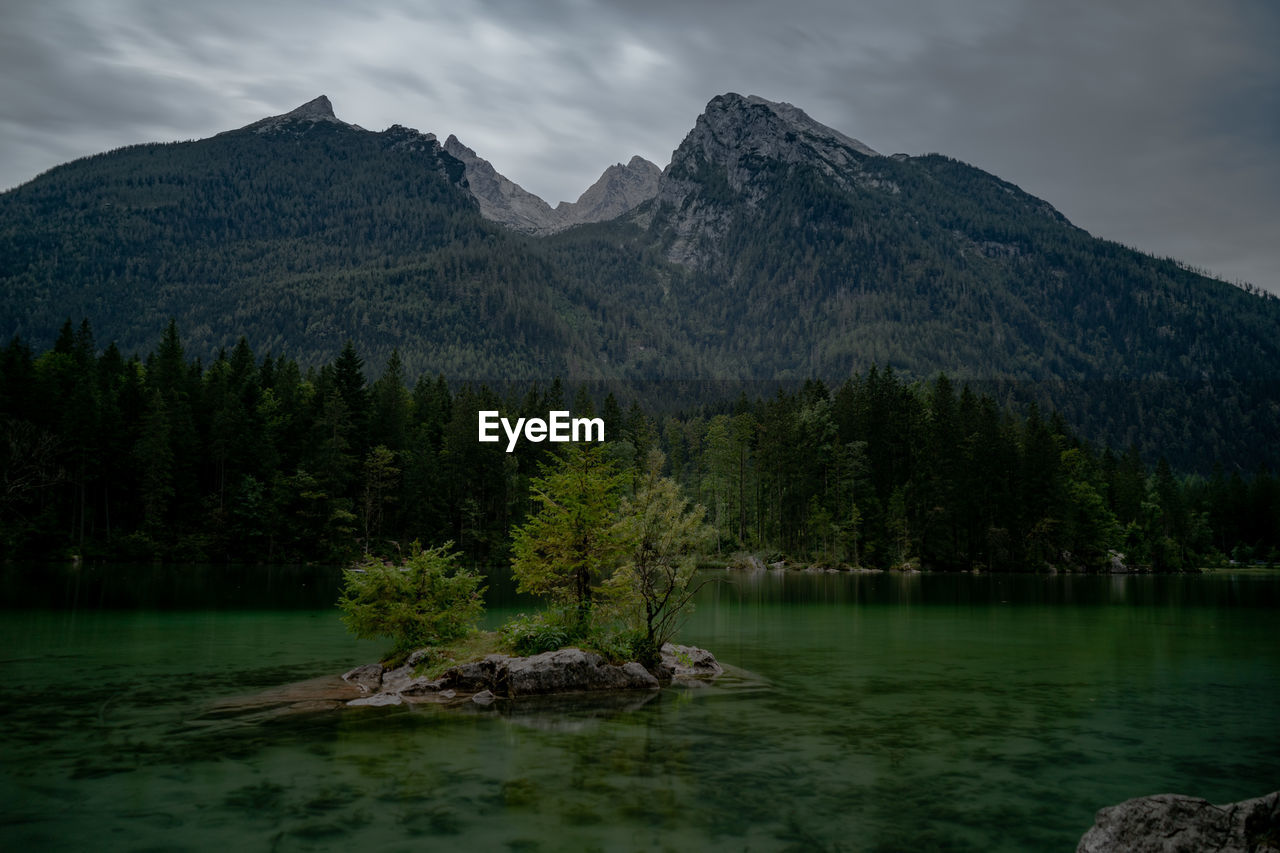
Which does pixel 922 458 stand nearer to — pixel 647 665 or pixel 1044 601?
pixel 1044 601

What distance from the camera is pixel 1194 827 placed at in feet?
31.8

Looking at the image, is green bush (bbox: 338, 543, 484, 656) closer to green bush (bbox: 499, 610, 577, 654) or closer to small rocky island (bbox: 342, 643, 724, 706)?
small rocky island (bbox: 342, 643, 724, 706)

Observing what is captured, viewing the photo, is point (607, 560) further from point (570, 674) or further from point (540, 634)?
point (570, 674)

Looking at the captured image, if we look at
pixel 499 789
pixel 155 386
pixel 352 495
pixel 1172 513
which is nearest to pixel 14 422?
pixel 155 386


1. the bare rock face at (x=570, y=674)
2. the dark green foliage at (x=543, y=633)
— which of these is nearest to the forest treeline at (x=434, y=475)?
the dark green foliage at (x=543, y=633)

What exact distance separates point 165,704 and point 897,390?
10486 cm

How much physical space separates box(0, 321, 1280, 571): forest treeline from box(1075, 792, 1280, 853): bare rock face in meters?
72.4

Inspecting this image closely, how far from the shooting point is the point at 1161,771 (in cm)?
1688

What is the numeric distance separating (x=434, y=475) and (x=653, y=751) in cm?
8777

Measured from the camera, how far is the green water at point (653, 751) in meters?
13.1

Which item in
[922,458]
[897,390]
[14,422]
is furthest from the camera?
[897,390]

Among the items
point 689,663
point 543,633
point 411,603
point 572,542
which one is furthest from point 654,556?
point 411,603

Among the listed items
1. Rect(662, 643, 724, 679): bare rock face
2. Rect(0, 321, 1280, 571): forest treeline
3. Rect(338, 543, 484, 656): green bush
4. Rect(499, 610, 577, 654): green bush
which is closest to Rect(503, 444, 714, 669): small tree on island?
Rect(499, 610, 577, 654): green bush

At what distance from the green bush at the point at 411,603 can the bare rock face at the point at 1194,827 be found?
20376 millimetres
